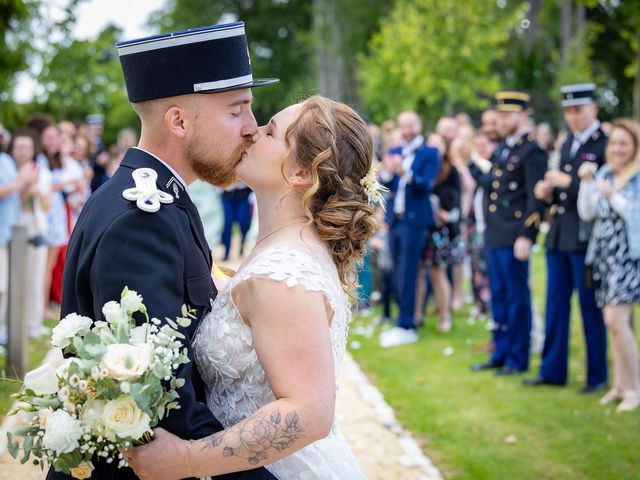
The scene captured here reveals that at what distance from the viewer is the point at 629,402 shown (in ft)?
24.0

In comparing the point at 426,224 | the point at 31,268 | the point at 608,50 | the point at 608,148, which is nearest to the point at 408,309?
the point at 426,224

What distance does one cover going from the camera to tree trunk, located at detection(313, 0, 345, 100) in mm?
36844

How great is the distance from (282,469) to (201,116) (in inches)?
50.0

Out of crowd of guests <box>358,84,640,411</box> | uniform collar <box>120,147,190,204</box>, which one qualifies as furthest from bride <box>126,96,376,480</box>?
crowd of guests <box>358,84,640,411</box>

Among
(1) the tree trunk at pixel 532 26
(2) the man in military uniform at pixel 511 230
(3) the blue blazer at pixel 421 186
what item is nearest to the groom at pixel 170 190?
(2) the man in military uniform at pixel 511 230

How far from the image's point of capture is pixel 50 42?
14.7 metres

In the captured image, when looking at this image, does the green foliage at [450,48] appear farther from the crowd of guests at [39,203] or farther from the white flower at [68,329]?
the white flower at [68,329]

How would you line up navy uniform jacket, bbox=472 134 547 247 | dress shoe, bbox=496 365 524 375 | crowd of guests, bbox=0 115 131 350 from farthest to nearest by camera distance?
crowd of guests, bbox=0 115 131 350
dress shoe, bbox=496 365 524 375
navy uniform jacket, bbox=472 134 547 247

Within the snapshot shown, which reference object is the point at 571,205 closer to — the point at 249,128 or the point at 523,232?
the point at 523,232

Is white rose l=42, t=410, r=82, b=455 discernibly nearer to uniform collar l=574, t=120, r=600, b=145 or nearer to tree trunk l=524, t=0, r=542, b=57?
uniform collar l=574, t=120, r=600, b=145

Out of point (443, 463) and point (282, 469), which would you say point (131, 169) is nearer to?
point (282, 469)

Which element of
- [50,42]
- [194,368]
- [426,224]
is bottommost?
[426,224]

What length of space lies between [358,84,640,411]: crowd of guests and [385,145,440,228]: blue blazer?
1cm

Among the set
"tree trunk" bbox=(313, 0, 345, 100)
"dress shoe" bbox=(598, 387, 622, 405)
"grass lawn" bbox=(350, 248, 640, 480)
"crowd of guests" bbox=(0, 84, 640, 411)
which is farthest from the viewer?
"tree trunk" bbox=(313, 0, 345, 100)
